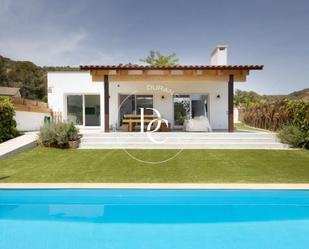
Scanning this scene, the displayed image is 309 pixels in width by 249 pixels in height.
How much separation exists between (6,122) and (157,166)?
845 cm

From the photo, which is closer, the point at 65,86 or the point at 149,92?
the point at 149,92

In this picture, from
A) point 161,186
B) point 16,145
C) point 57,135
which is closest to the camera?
point 161,186

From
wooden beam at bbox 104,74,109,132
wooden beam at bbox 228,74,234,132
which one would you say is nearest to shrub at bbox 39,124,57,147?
wooden beam at bbox 104,74,109,132

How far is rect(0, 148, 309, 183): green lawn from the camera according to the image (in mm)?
7371

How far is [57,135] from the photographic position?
11.8 m

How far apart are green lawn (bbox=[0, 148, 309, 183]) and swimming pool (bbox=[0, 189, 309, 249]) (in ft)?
3.48

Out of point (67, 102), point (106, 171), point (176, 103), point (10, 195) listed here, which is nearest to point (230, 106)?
point (176, 103)

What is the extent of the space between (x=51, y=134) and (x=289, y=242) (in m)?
10.4

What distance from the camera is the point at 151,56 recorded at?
4053 cm

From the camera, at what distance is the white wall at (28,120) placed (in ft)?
53.8

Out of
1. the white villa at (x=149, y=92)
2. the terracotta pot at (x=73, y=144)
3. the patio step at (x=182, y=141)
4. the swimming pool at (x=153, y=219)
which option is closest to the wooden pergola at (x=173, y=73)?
the white villa at (x=149, y=92)

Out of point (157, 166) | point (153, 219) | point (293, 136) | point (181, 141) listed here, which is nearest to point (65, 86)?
point (181, 141)

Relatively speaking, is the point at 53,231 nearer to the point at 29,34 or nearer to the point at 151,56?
the point at 29,34

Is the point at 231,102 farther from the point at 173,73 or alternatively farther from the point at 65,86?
the point at 65,86
